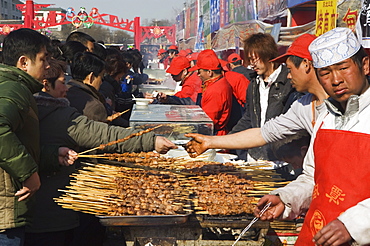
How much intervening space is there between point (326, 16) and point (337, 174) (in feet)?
15.9

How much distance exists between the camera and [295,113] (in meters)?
3.43

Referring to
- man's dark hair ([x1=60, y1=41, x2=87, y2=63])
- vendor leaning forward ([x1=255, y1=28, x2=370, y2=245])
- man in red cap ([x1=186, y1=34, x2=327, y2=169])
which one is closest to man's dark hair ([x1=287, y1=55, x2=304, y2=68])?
man in red cap ([x1=186, y1=34, x2=327, y2=169])

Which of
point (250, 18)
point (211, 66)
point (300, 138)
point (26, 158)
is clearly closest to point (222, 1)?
point (250, 18)

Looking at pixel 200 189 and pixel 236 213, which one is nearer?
pixel 236 213

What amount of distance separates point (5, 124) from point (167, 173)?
1.42 m

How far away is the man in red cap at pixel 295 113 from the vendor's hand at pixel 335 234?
1.29 meters

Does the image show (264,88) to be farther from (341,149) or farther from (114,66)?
(114,66)

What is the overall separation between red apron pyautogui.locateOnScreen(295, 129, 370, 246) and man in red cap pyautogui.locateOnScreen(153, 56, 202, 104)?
5.65 metres

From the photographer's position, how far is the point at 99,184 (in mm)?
3258

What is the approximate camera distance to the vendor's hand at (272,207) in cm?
259

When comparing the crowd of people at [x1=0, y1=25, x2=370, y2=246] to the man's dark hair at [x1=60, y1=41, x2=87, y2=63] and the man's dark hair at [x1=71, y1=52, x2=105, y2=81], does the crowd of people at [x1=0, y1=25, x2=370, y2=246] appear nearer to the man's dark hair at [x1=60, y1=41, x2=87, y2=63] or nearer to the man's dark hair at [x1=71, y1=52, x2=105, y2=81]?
the man's dark hair at [x1=71, y1=52, x2=105, y2=81]

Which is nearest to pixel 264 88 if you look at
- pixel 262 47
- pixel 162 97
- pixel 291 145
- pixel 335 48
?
pixel 262 47

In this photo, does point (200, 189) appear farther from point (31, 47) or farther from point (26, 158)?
point (31, 47)

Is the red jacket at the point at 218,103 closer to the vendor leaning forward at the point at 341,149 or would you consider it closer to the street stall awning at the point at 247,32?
the street stall awning at the point at 247,32
